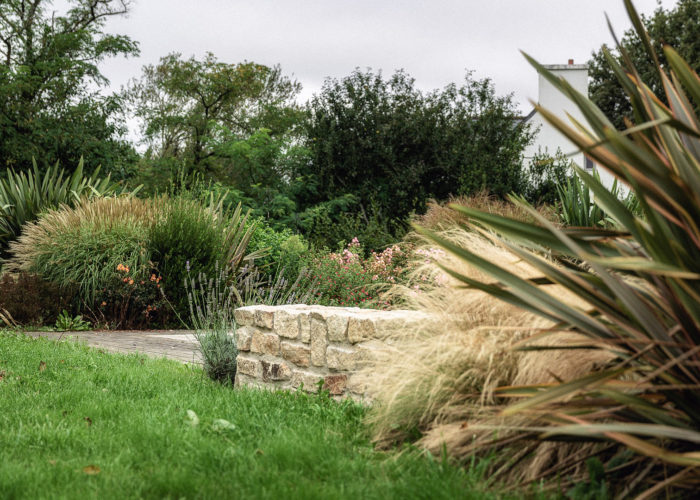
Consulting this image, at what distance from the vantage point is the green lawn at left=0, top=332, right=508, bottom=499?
2543 mm

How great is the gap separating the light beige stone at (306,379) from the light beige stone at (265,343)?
0.84ft

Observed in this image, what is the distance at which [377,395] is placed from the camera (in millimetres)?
3281

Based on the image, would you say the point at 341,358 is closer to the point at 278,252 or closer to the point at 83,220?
the point at 83,220

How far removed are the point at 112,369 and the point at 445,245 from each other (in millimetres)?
3931

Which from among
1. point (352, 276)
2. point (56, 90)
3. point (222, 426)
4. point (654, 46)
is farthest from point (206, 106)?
point (222, 426)

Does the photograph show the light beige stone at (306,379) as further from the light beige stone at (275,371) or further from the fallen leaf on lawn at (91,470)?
the fallen leaf on lawn at (91,470)

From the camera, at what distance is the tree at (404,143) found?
57.9 feet

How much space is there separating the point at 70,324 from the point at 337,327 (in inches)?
261

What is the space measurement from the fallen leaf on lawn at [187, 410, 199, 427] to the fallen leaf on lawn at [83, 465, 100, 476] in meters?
0.71

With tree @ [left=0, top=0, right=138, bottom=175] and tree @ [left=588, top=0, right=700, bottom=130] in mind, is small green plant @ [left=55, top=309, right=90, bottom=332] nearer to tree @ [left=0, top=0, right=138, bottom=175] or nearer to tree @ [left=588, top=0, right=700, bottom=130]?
tree @ [left=0, top=0, right=138, bottom=175]

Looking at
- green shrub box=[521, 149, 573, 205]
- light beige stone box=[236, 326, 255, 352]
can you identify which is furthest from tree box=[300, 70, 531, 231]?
light beige stone box=[236, 326, 255, 352]

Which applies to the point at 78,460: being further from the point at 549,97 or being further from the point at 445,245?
the point at 549,97

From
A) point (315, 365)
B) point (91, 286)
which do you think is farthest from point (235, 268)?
point (315, 365)

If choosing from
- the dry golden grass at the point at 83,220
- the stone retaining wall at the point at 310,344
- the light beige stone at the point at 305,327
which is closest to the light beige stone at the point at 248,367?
the stone retaining wall at the point at 310,344
